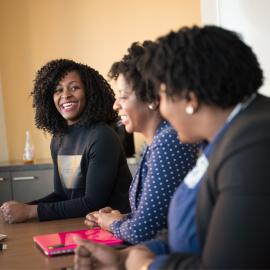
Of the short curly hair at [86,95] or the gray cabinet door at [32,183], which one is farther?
the gray cabinet door at [32,183]

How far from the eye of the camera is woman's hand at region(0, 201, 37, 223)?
1870 millimetres

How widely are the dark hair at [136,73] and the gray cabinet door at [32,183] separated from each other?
2.40 m

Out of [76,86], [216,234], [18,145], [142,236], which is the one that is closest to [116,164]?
[76,86]

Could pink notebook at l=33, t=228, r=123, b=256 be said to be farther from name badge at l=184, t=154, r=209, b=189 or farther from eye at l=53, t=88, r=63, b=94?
eye at l=53, t=88, r=63, b=94

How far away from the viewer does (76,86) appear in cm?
225

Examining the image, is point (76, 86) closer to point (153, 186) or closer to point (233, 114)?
point (153, 186)

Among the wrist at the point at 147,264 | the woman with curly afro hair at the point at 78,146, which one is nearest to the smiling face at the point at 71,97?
the woman with curly afro hair at the point at 78,146

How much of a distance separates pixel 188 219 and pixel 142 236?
39cm

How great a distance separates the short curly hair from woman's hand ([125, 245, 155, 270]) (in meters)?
1.08

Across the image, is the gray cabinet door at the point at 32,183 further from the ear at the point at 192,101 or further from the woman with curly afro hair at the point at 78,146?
the ear at the point at 192,101

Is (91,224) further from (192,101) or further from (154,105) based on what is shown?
(192,101)

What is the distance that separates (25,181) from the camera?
3930 mm

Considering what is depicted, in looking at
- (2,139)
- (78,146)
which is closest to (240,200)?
(78,146)

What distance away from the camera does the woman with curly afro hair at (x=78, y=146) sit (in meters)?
1.92
